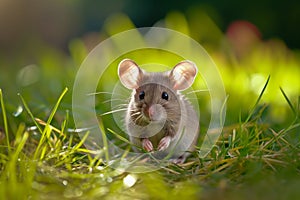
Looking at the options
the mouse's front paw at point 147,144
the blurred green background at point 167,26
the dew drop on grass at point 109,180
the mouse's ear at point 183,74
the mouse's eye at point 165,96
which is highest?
the mouse's ear at point 183,74

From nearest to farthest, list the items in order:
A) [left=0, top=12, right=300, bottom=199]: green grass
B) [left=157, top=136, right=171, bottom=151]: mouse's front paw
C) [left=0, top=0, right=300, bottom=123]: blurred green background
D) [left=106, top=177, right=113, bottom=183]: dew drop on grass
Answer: [left=0, top=12, right=300, bottom=199]: green grass
[left=106, top=177, right=113, bottom=183]: dew drop on grass
[left=157, top=136, right=171, bottom=151]: mouse's front paw
[left=0, top=0, right=300, bottom=123]: blurred green background

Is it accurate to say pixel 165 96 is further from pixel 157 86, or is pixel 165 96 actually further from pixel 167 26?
pixel 167 26

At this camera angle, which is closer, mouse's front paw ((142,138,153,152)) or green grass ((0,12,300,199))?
green grass ((0,12,300,199))

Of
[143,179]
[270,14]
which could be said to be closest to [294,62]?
[270,14]

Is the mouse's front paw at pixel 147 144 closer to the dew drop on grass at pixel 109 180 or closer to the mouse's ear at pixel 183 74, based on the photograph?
the mouse's ear at pixel 183 74

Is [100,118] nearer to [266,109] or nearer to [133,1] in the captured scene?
[266,109]

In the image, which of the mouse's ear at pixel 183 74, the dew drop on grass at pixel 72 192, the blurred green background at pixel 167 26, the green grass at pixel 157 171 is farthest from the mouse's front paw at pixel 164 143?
the blurred green background at pixel 167 26

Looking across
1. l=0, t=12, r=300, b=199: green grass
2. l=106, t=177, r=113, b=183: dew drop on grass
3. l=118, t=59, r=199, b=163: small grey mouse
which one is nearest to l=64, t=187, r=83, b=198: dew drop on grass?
l=0, t=12, r=300, b=199: green grass

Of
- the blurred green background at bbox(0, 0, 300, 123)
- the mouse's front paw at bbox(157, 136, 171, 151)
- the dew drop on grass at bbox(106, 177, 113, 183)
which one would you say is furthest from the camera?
the blurred green background at bbox(0, 0, 300, 123)

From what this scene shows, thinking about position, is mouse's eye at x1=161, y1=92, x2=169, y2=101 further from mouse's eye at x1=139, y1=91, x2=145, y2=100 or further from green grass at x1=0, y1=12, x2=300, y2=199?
green grass at x1=0, y1=12, x2=300, y2=199
